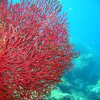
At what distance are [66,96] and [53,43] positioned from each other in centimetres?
830

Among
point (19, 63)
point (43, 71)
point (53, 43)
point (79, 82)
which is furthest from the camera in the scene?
point (79, 82)

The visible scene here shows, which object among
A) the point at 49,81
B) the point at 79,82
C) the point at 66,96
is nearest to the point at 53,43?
the point at 49,81

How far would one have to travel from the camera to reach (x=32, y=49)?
5.54 meters

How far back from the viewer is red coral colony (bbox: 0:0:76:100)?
4777 mm

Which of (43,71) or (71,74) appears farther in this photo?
(71,74)

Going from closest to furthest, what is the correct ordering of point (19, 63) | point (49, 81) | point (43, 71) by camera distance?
point (19, 63)
point (43, 71)
point (49, 81)

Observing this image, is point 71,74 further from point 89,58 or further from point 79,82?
point 89,58

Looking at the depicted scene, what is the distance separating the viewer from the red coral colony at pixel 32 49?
15.7 feet

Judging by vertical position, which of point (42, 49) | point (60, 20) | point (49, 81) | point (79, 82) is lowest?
point (49, 81)

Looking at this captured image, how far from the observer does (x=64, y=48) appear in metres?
6.68

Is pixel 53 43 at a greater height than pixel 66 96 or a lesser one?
lesser

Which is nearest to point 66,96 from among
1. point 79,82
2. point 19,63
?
point 79,82

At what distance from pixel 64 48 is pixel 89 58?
15.0 m

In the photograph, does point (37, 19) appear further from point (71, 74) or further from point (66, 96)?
point (71, 74)
